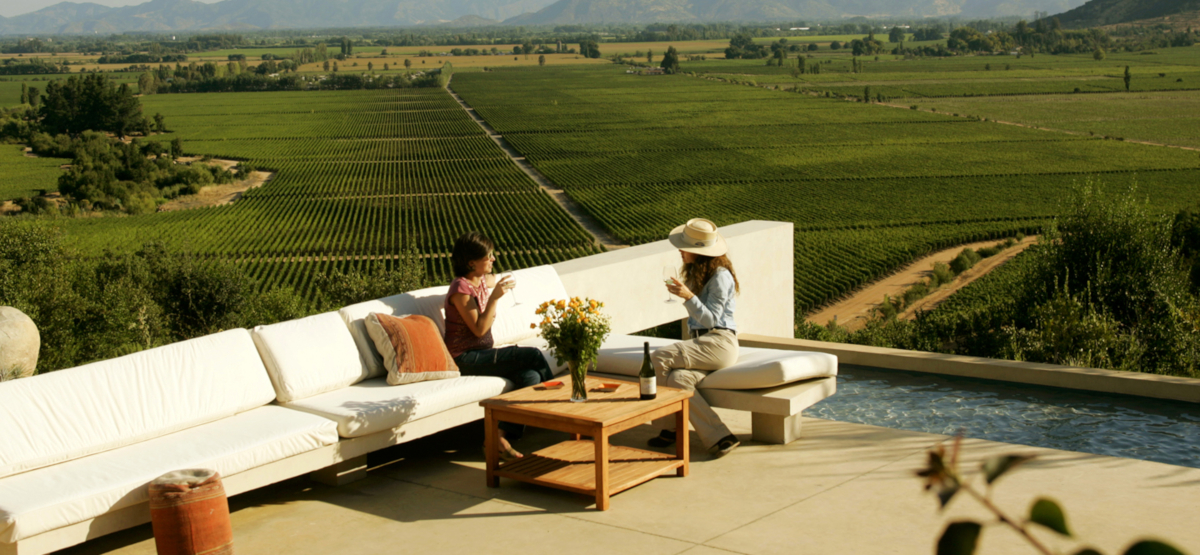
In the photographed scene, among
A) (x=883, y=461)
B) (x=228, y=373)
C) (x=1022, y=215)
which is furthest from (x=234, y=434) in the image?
(x=1022, y=215)

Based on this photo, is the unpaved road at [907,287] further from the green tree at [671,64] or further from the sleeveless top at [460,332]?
the green tree at [671,64]

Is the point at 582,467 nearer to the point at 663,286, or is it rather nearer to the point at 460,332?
the point at 460,332

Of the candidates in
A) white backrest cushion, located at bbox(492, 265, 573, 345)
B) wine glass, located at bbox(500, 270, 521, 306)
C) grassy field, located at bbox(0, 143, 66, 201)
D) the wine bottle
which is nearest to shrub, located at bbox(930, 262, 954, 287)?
white backrest cushion, located at bbox(492, 265, 573, 345)

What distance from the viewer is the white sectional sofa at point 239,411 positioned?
4484 millimetres

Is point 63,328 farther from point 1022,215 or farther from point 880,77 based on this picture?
point 880,77

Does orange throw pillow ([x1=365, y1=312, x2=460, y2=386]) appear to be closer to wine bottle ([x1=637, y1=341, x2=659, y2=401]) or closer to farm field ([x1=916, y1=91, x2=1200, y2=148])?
wine bottle ([x1=637, y1=341, x2=659, y2=401])

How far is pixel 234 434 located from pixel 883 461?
345 centimetres

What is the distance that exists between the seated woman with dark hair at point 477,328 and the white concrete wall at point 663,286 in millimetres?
1643

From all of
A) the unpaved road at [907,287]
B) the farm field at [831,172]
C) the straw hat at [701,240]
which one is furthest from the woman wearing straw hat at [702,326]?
the farm field at [831,172]

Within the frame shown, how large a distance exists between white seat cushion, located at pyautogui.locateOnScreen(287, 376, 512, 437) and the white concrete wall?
204cm

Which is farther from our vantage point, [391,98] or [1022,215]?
[391,98]

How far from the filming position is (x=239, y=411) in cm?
559

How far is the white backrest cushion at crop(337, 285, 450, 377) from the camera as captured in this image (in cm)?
621

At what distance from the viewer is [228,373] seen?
553 cm
